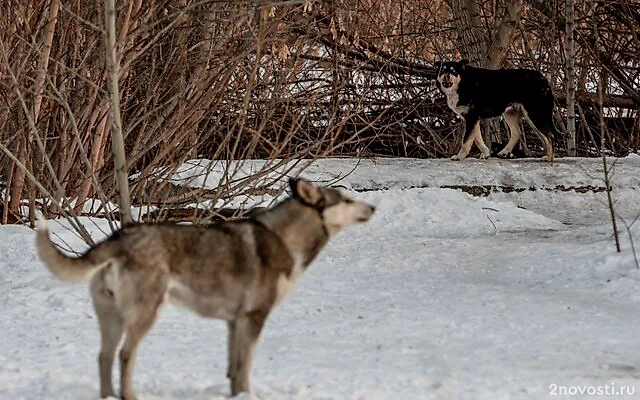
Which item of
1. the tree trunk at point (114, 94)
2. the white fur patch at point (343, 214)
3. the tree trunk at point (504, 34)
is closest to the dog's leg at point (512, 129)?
the tree trunk at point (504, 34)

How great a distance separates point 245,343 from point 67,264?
1.04 meters

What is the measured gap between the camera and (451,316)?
8156 millimetres

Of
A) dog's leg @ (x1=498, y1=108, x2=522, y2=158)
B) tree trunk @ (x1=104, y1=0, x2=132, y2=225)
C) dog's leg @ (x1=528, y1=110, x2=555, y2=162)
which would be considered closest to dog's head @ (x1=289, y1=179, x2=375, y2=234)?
tree trunk @ (x1=104, y1=0, x2=132, y2=225)

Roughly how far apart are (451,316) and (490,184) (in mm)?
5984

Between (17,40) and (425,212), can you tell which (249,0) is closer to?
(17,40)

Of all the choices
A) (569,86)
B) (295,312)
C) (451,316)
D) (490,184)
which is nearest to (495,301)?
(451,316)

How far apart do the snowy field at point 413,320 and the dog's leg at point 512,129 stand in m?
3.42

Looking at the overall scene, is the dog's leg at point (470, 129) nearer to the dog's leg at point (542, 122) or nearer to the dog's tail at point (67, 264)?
the dog's leg at point (542, 122)

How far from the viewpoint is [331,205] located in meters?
6.11

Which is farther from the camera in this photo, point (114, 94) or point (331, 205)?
point (114, 94)

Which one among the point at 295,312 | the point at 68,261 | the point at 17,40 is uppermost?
the point at 17,40

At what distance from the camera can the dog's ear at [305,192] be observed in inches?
235

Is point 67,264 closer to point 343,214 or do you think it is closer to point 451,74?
point 343,214

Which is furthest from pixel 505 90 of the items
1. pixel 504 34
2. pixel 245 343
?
pixel 245 343
